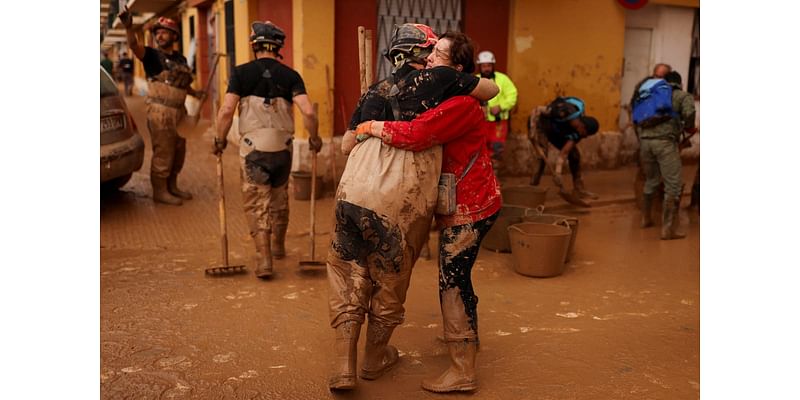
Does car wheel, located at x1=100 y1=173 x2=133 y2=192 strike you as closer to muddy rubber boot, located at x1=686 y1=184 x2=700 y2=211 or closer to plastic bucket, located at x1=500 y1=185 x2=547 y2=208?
plastic bucket, located at x1=500 y1=185 x2=547 y2=208

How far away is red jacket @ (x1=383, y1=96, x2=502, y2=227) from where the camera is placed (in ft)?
10.1

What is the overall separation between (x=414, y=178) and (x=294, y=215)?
173 inches

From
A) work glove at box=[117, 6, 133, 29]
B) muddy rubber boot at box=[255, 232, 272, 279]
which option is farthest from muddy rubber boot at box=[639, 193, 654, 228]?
work glove at box=[117, 6, 133, 29]

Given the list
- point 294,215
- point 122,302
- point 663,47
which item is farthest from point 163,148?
point 663,47

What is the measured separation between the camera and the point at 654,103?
658 cm

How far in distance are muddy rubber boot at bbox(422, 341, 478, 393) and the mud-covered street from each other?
7 centimetres

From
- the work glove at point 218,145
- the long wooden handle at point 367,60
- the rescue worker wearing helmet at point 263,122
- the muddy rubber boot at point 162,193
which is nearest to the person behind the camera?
the long wooden handle at point 367,60

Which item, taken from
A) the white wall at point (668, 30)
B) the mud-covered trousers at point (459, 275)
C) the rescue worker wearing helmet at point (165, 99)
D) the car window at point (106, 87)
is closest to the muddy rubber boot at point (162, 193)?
the rescue worker wearing helmet at point (165, 99)

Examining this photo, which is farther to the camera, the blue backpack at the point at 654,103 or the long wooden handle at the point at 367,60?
the blue backpack at the point at 654,103

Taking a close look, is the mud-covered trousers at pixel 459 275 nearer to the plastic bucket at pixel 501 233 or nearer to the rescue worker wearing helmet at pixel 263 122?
the rescue worker wearing helmet at pixel 263 122

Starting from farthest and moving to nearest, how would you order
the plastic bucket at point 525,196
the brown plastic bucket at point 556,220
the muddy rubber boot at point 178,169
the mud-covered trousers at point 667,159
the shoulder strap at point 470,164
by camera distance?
the muddy rubber boot at point 178,169, the plastic bucket at point 525,196, the mud-covered trousers at point 667,159, the brown plastic bucket at point 556,220, the shoulder strap at point 470,164

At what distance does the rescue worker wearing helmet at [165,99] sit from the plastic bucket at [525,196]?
3609mm

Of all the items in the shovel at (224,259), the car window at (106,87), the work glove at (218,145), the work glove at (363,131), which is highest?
the car window at (106,87)

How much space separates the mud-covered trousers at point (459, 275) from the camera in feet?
10.9
